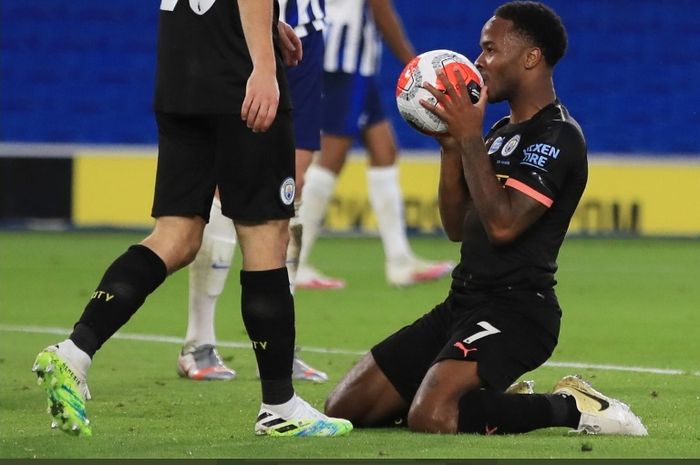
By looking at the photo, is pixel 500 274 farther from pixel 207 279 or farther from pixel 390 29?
pixel 390 29

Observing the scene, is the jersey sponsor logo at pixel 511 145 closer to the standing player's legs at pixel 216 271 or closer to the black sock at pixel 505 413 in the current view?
the black sock at pixel 505 413

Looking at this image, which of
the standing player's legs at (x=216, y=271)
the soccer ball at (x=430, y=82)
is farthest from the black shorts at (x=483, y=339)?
the standing player's legs at (x=216, y=271)

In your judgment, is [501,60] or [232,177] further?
[501,60]

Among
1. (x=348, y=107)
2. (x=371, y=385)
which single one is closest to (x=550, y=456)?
(x=371, y=385)

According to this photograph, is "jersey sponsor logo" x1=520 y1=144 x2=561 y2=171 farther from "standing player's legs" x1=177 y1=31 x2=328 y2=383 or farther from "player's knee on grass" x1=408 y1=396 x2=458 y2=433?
"standing player's legs" x1=177 y1=31 x2=328 y2=383

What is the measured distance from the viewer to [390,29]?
9734 millimetres

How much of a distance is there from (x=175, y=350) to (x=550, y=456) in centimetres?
324

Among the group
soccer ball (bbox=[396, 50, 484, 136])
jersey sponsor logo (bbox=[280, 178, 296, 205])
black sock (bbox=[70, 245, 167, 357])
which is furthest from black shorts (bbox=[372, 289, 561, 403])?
black sock (bbox=[70, 245, 167, 357])

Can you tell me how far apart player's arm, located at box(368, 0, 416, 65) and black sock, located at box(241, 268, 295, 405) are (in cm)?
516

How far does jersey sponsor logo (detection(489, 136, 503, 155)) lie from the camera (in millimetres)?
5113

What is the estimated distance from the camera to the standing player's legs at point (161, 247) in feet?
14.3

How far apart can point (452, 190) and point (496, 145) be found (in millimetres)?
225

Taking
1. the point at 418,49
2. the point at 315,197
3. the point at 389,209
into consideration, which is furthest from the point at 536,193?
the point at 418,49

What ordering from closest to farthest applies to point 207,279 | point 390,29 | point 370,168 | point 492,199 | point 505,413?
point 505,413
point 492,199
point 207,279
point 390,29
point 370,168
